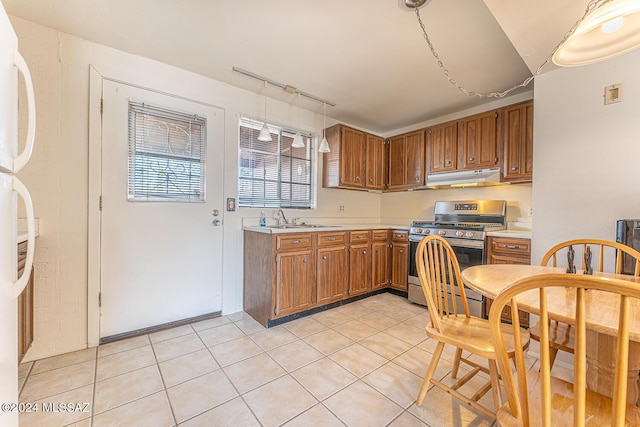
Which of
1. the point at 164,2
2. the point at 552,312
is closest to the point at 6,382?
the point at 552,312

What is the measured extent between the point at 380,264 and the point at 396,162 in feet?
5.10

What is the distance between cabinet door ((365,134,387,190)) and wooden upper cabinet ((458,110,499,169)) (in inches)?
44.5

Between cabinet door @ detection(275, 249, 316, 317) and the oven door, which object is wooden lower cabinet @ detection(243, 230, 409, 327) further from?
the oven door

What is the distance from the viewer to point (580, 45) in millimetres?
1176

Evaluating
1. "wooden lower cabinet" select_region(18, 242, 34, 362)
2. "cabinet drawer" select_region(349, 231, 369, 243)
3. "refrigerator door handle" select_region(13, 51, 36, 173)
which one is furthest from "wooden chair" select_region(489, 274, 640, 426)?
"wooden lower cabinet" select_region(18, 242, 34, 362)

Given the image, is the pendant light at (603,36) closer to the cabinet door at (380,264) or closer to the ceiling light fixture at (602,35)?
the ceiling light fixture at (602,35)

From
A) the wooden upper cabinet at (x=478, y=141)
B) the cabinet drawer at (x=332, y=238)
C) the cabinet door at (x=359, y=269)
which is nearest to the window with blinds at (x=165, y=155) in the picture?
the cabinet drawer at (x=332, y=238)

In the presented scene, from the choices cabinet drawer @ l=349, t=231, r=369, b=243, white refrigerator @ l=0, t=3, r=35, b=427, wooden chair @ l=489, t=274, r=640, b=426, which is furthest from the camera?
cabinet drawer @ l=349, t=231, r=369, b=243

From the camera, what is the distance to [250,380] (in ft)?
5.75

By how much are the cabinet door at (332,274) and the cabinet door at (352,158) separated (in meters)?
1.01

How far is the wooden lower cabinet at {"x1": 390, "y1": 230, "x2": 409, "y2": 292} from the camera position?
3428mm

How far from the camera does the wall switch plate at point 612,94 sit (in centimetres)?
183

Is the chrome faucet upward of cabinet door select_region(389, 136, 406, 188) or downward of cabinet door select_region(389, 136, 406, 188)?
downward

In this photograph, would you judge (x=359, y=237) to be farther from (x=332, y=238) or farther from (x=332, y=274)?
(x=332, y=274)
